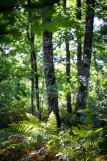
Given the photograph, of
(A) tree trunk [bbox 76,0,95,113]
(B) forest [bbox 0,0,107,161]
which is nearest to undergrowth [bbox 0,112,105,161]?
(B) forest [bbox 0,0,107,161]

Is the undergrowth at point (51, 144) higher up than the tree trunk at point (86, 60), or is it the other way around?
the tree trunk at point (86, 60)

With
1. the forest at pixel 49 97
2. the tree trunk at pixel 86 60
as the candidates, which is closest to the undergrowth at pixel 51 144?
the forest at pixel 49 97

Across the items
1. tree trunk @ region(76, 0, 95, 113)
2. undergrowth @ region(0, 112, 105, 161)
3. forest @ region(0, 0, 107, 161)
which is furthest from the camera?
tree trunk @ region(76, 0, 95, 113)

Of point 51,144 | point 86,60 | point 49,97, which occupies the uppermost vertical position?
point 86,60

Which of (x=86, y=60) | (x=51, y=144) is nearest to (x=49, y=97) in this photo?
(x=86, y=60)

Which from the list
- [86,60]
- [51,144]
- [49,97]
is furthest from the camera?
[86,60]

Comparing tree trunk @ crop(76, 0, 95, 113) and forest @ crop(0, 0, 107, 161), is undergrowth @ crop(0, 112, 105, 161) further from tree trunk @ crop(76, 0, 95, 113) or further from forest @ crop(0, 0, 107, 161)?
tree trunk @ crop(76, 0, 95, 113)

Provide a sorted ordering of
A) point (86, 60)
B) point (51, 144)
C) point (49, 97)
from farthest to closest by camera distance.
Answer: point (86, 60) → point (49, 97) → point (51, 144)

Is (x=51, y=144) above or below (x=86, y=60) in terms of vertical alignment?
below

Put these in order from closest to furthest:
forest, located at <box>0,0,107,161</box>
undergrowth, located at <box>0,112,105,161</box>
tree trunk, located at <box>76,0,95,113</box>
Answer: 1. forest, located at <box>0,0,107,161</box>
2. undergrowth, located at <box>0,112,105,161</box>
3. tree trunk, located at <box>76,0,95,113</box>

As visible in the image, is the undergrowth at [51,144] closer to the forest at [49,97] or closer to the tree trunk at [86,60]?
the forest at [49,97]

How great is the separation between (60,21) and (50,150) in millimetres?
4841

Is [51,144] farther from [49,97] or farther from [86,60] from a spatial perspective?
[86,60]

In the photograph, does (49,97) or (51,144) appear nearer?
(51,144)
